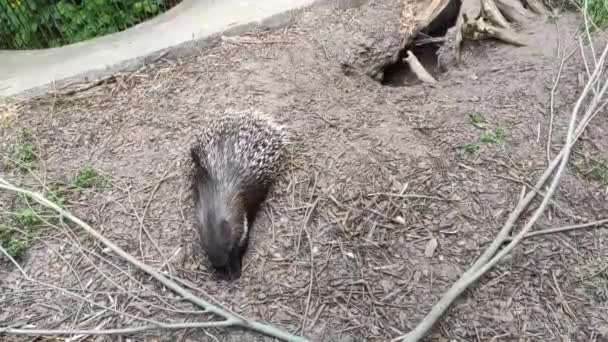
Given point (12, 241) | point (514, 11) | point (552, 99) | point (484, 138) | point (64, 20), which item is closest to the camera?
point (12, 241)

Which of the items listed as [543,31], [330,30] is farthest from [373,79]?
[543,31]

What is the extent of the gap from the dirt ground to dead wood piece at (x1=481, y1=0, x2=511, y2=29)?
0.31m

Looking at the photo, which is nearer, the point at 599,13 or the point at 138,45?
the point at 599,13

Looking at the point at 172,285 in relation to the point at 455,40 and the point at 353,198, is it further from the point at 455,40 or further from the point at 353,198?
the point at 455,40

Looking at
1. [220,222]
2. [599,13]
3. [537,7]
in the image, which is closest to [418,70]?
[537,7]

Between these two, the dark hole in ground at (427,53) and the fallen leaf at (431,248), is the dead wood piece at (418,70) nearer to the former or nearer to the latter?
the dark hole in ground at (427,53)

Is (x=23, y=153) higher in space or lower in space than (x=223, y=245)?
higher

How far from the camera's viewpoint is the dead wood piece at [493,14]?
4.39 m

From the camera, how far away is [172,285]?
8.41ft

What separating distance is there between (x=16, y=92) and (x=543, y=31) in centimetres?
481

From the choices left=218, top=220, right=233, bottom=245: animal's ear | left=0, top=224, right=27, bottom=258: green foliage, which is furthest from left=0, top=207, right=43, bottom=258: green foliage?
left=218, top=220, right=233, bottom=245: animal's ear

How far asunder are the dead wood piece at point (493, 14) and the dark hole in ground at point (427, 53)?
1.72ft

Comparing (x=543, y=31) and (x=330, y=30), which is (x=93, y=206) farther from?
(x=543, y=31)

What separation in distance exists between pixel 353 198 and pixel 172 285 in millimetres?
1239
